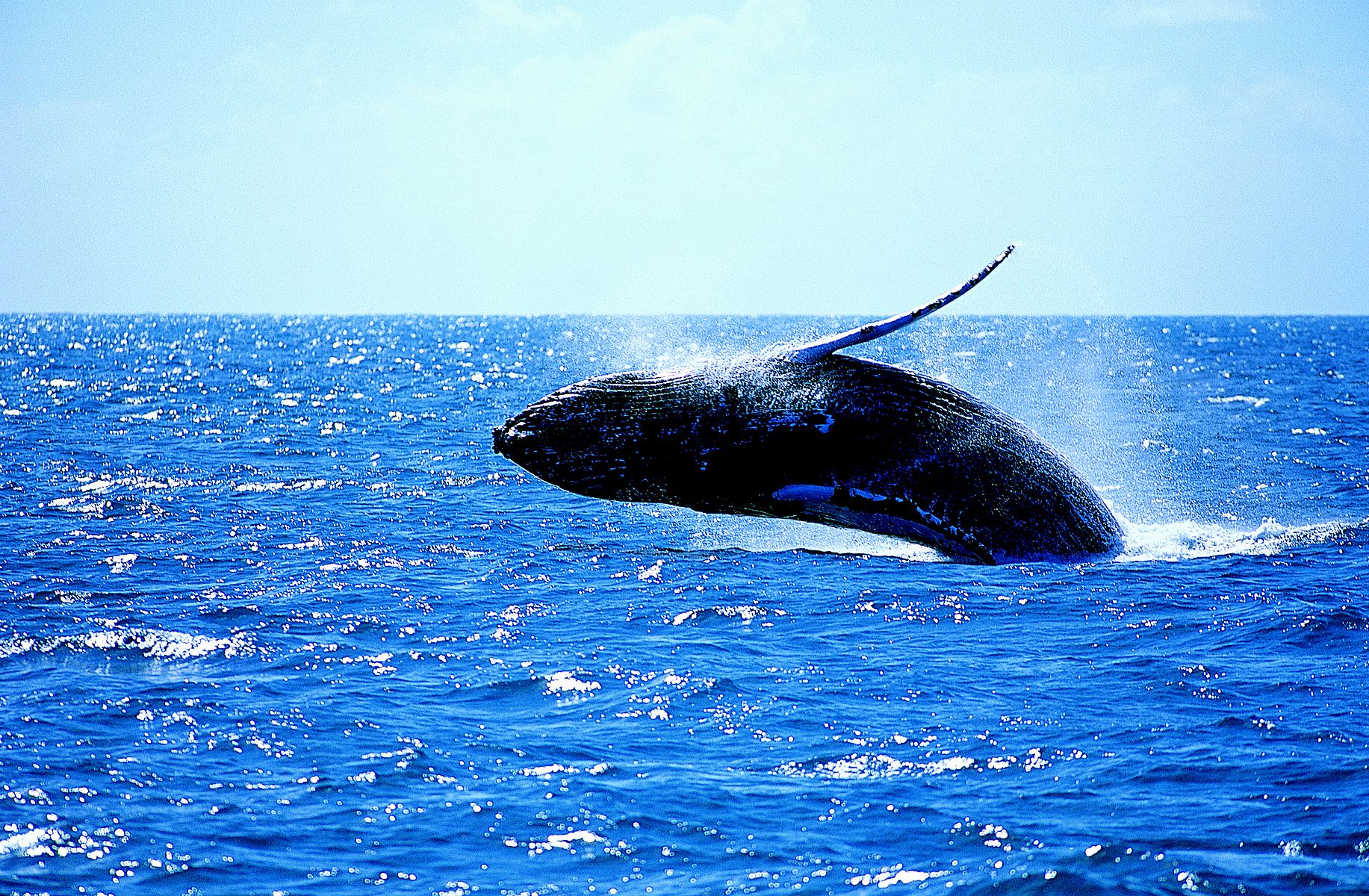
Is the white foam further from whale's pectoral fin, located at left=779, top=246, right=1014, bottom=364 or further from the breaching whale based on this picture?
whale's pectoral fin, located at left=779, top=246, right=1014, bottom=364

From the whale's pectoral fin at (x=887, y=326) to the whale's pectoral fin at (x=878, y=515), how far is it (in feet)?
3.82

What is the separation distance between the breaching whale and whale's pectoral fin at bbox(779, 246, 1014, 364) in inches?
5.2

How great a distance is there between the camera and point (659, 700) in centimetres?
890

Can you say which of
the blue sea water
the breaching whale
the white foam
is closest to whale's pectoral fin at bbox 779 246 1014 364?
the breaching whale

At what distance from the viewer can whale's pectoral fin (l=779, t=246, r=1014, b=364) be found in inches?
367

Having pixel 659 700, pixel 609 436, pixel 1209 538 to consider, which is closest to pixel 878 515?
pixel 609 436

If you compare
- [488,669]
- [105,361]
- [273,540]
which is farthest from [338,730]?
[105,361]

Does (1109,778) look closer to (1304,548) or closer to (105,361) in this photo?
(1304,548)

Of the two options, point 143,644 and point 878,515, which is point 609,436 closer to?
point 878,515

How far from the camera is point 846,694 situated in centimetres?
895

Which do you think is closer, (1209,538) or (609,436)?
(609,436)

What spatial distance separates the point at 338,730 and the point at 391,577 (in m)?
4.85

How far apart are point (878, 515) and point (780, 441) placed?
1.03 m

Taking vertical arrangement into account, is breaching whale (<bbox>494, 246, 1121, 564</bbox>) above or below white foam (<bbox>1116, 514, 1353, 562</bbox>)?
above
